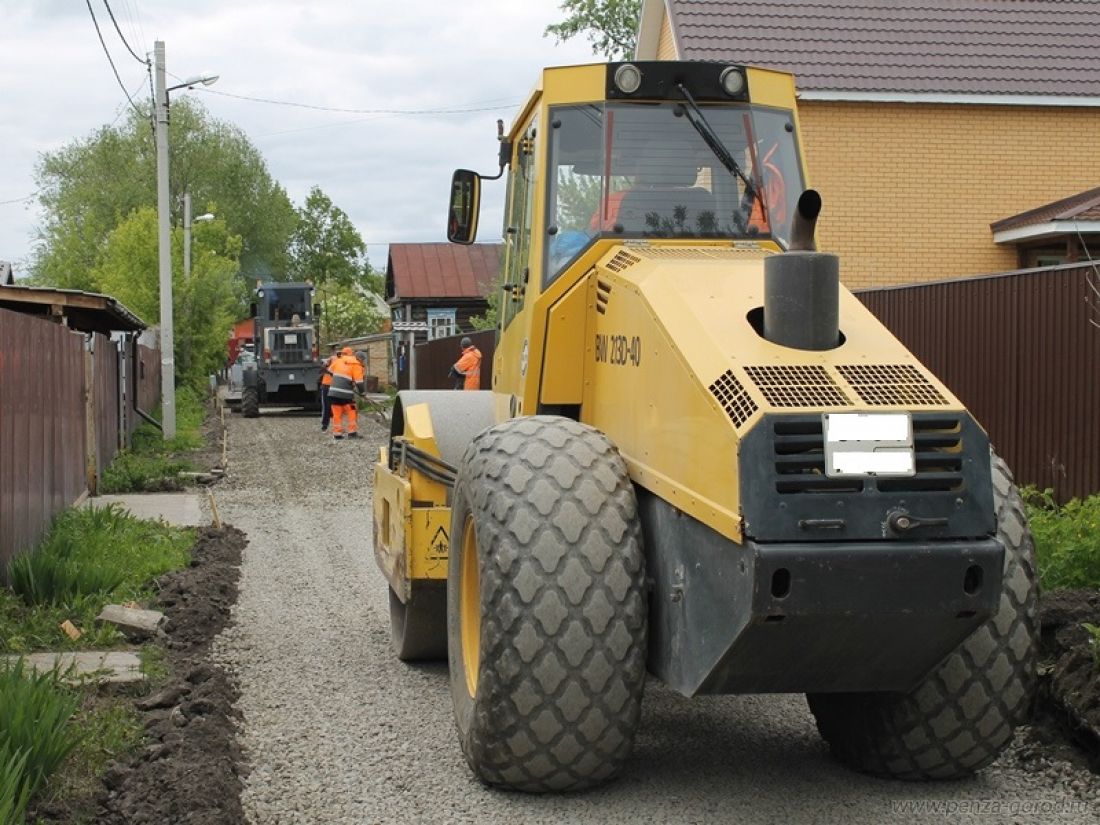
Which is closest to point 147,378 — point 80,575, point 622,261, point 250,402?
point 250,402

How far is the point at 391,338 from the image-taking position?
204ft

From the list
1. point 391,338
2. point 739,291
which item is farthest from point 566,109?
point 391,338

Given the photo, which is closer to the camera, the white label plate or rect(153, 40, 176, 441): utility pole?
the white label plate

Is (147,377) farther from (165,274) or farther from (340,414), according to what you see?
(340,414)

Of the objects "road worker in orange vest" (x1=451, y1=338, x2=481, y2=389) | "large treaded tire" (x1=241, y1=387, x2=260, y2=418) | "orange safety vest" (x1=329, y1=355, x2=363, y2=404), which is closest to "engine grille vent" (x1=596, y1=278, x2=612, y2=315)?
"road worker in orange vest" (x1=451, y1=338, x2=481, y2=389)

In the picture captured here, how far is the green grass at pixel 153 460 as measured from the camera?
18.4m

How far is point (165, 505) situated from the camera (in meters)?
16.8

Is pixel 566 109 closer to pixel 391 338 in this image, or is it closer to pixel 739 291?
pixel 739 291

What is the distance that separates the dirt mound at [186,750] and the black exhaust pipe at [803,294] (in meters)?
2.62

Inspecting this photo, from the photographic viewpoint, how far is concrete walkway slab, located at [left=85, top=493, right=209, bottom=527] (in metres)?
15.4

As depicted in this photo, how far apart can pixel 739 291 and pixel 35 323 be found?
27.3 feet

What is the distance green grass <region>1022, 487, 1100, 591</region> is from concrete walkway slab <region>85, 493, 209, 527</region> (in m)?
8.94

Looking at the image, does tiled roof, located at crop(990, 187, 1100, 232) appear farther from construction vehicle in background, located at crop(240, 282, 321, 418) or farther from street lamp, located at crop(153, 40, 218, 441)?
construction vehicle in background, located at crop(240, 282, 321, 418)

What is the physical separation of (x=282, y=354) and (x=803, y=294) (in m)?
33.0
